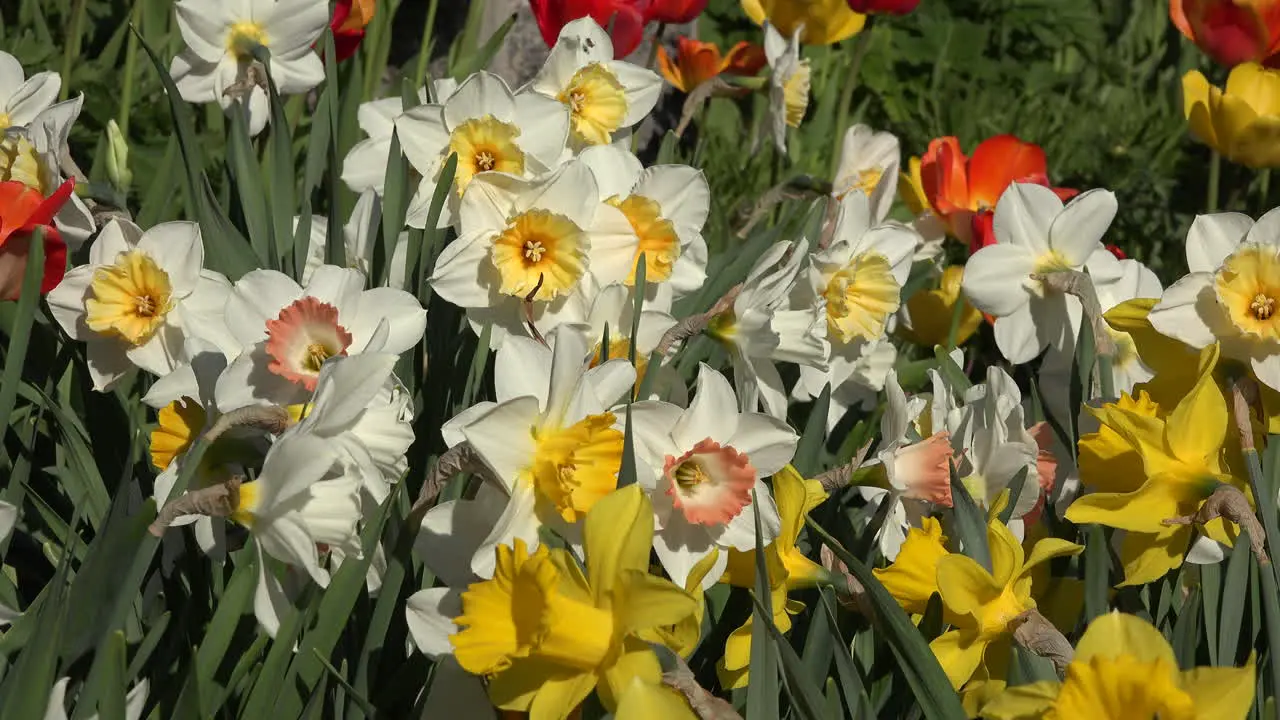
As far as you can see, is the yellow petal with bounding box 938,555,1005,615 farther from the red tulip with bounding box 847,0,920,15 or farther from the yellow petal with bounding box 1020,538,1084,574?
the red tulip with bounding box 847,0,920,15

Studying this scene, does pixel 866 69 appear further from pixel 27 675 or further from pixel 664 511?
pixel 27 675

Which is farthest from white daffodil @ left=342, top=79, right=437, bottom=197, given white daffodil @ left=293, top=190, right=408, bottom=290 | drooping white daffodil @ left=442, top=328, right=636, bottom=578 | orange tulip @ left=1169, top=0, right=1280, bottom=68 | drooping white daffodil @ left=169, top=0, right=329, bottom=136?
orange tulip @ left=1169, top=0, right=1280, bottom=68

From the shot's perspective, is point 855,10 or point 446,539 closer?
point 446,539

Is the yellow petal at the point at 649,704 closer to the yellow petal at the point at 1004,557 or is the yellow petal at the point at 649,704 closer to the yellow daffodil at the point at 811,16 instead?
the yellow petal at the point at 1004,557

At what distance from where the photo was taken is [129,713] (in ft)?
3.08

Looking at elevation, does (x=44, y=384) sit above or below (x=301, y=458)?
below

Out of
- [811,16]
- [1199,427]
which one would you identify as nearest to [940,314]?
[811,16]

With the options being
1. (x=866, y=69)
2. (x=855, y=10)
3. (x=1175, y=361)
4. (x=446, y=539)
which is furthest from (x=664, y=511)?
(x=866, y=69)

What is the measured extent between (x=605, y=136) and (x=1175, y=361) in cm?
66

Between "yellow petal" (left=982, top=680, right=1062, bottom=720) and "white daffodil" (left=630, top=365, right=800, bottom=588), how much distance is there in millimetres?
235

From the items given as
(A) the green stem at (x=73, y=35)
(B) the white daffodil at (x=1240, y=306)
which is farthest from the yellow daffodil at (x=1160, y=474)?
(A) the green stem at (x=73, y=35)

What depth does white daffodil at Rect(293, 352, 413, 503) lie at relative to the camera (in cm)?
89

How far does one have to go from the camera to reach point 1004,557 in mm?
953

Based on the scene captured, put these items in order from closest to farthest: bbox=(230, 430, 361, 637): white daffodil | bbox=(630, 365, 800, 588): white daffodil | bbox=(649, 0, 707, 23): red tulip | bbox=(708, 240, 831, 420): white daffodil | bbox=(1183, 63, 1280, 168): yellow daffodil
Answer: bbox=(230, 430, 361, 637): white daffodil < bbox=(630, 365, 800, 588): white daffodil < bbox=(708, 240, 831, 420): white daffodil < bbox=(1183, 63, 1280, 168): yellow daffodil < bbox=(649, 0, 707, 23): red tulip
